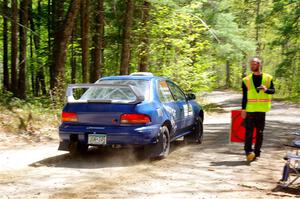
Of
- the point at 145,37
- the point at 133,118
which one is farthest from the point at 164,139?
the point at 145,37

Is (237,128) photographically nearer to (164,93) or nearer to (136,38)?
(164,93)

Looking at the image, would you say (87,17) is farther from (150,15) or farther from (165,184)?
(165,184)

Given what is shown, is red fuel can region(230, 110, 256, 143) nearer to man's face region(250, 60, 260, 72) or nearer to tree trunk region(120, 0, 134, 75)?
man's face region(250, 60, 260, 72)

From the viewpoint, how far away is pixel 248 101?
8.38m

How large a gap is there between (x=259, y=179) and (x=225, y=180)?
22.4 inches

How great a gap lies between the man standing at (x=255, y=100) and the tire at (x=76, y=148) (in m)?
3.39

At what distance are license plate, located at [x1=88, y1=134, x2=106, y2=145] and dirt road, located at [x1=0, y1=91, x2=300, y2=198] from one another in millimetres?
420

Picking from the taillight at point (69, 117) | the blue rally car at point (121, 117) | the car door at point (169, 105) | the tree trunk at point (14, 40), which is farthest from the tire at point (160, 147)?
the tree trunk at point (14, 40)

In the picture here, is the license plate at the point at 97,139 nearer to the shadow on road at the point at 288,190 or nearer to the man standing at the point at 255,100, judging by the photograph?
the man standing at the point at 255,100

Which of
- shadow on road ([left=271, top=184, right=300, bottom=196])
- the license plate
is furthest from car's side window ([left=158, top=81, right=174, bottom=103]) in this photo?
shadow on road ([left=271, top=184, right=300, bottom=196])

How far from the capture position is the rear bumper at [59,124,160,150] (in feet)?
26.2

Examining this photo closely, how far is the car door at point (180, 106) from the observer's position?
31.8 feet

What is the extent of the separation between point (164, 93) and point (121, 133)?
68.8 inches

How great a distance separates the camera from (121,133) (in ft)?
Answer: 26.3
